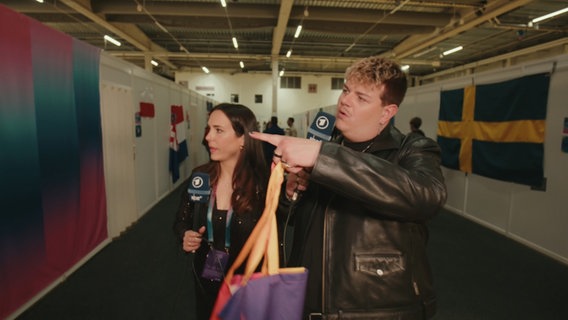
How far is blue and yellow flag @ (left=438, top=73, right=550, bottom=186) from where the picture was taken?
4.00 meters

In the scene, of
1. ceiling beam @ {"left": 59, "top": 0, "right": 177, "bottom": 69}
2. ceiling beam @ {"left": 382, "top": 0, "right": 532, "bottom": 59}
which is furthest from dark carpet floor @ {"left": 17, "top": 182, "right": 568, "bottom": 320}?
ceiling beam @ {"left": 59, "top": 0, "right": 177, "bottom": 69}

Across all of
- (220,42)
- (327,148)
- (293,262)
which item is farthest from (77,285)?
(220,42)

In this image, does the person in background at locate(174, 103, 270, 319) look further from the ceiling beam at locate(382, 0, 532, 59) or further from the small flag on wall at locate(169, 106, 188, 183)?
the ceiling beam at locate(382, 0, 532, 59)

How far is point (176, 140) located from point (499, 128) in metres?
5.71

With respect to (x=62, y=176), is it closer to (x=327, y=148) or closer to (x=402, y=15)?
(x=327, y=148)

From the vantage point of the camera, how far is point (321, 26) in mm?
8922

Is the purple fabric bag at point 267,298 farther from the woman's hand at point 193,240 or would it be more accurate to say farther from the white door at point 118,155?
the white door at point 118,155

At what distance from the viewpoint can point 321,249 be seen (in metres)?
0.86

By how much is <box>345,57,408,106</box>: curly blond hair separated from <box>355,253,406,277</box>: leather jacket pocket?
16.1 inches

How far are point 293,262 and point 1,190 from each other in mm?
2203

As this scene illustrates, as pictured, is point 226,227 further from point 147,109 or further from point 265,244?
point 147,109

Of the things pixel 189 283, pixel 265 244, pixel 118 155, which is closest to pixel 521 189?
pixel 189 283

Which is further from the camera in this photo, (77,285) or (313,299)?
(77,285)

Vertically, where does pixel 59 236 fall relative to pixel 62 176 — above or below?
below
